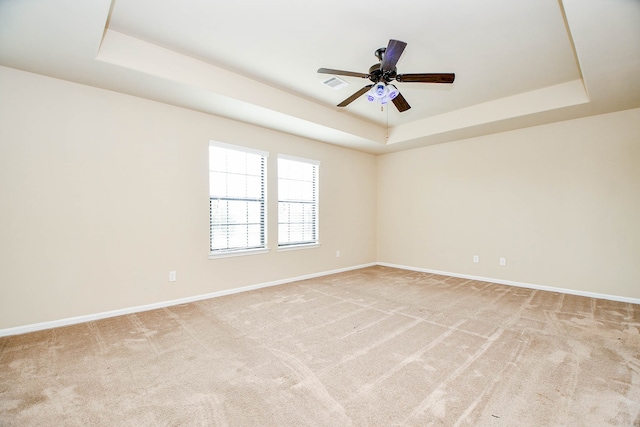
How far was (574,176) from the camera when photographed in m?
4.10

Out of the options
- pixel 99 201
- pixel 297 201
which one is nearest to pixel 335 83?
pixel 297 201

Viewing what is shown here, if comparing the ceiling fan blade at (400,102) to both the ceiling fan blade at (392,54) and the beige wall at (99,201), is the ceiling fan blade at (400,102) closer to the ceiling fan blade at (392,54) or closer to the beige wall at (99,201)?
the ceiling fan blade at (392,54)

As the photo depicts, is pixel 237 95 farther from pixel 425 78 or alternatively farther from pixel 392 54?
pixel 425 78

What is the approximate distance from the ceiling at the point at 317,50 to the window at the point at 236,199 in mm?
595

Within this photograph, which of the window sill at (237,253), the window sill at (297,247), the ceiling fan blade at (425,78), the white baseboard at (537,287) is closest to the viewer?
the ceiling fan blade at (425,78)

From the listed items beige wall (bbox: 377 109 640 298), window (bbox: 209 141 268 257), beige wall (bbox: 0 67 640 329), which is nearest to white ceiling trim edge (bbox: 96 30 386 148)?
beige wall (bbox: 0 67 640 329)

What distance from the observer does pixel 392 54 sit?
2.29m

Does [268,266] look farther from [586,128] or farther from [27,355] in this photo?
[586,128]

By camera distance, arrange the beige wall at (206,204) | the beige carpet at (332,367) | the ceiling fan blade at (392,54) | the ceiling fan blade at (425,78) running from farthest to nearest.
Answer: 1. the beige wall at (206,204)
2. the ceiling fan blade at (425,78)
3. the ceiling fan blade at (392,54)
4. the beige carpet at (332,367)

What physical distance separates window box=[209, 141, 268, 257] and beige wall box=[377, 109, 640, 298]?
3.19 m

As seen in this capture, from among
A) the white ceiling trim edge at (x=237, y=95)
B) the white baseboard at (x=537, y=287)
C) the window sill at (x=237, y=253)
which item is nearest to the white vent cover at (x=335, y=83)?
the white ceiling trim edge at (x=237, y=95)

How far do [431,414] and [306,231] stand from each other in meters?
3.77

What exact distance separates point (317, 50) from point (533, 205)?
4.12m

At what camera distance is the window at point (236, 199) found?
3992mm
